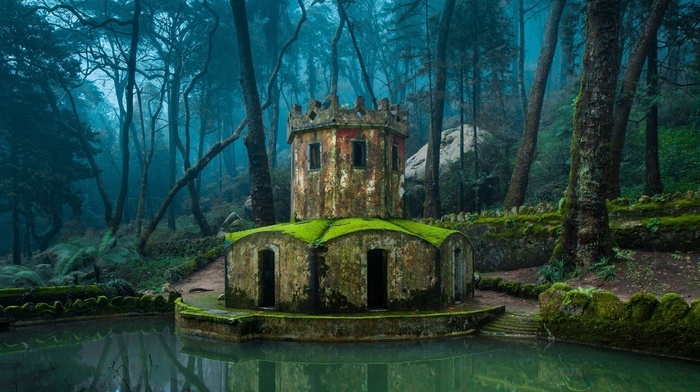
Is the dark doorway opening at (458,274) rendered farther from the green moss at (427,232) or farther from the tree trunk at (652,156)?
the tree trunk at (652,156)

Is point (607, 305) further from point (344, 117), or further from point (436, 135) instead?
point (436, 135)

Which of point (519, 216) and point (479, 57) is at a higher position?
point (479, 57)

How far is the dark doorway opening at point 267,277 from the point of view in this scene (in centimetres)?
1449

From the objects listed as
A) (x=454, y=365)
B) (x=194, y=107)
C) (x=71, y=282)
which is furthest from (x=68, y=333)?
(x=194, y=107)

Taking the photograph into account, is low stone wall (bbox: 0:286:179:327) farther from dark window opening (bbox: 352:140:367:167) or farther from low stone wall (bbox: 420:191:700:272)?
low stone wall (bbox: 420:191:700:272)

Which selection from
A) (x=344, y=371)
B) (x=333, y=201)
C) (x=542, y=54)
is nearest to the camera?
(x=344, y=371)

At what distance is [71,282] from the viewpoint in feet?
66.3

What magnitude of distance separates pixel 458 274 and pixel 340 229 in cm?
477

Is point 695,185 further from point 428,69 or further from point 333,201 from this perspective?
point 333,201

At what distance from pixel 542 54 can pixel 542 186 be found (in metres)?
7.75

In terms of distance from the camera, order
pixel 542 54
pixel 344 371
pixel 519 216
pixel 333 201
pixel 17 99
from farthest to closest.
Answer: pixel 17 99 → pixel 542 54 → pixel 519 216 → pixel 333 201 → pixel 344 371

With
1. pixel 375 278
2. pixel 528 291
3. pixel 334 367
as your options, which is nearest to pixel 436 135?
pixel 528 291

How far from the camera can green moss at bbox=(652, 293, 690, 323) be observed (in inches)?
370

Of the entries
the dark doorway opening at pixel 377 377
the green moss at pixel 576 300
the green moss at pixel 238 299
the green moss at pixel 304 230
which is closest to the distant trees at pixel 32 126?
the green moss at pixel 238 299
